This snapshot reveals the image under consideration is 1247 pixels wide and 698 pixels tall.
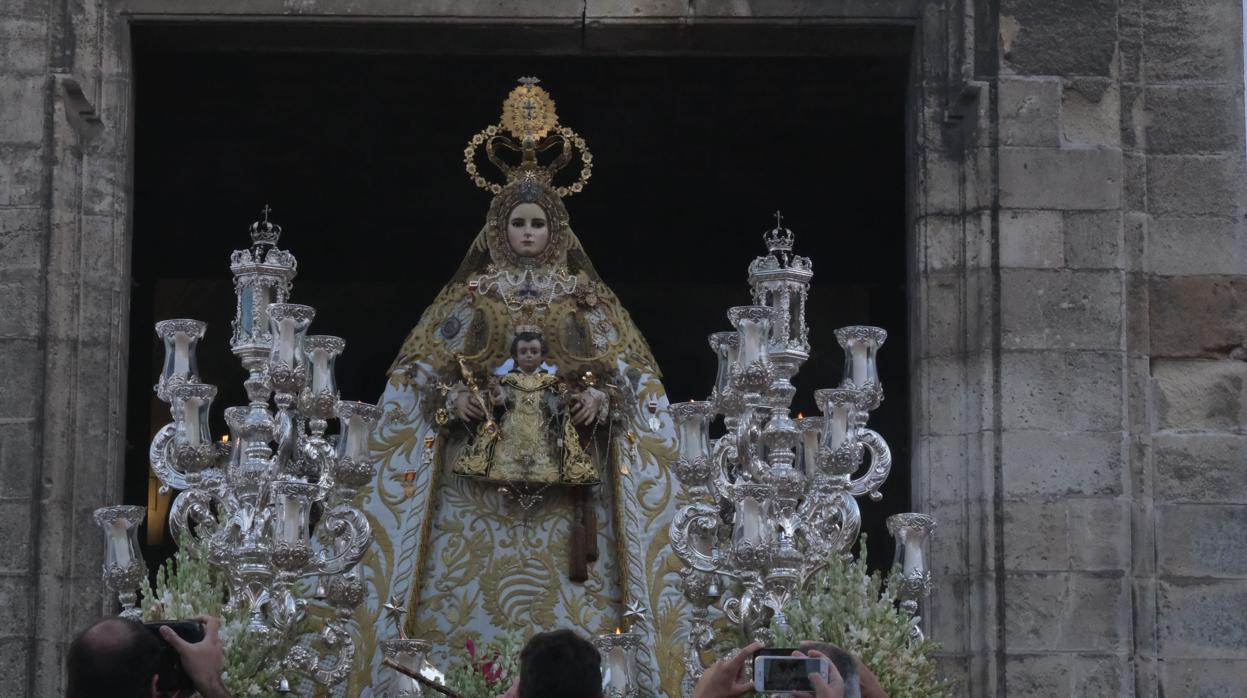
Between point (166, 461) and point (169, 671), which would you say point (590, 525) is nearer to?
point (166, 461)

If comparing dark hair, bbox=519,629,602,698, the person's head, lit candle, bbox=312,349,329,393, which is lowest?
dark hair, bbox=519,629,602,698

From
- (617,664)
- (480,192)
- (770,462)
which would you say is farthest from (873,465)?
(480,192)

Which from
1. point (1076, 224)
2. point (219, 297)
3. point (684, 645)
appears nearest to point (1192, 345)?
point (1076, 224)

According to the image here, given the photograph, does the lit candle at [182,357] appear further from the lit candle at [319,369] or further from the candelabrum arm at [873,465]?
the candelabrum arm at [873,465]

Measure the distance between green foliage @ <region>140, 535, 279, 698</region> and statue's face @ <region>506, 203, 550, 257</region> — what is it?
2.32m

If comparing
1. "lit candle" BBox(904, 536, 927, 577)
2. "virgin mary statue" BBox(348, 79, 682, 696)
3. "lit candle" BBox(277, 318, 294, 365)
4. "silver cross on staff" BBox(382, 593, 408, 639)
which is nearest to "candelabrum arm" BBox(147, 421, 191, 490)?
"lit candle" BBox(277, 318, 294, 365)

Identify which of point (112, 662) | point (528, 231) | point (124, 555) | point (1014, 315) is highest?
point (528, 231)

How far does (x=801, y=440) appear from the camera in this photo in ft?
29.1

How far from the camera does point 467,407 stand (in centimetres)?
1052

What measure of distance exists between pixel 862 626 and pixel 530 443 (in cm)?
220

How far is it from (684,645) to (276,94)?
4.63 meters

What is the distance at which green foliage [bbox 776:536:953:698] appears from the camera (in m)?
8.53

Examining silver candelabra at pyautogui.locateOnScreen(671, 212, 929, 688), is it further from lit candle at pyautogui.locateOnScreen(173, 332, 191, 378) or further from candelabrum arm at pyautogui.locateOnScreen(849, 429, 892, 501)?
lit candle at pyautogui.locateOnScreen(173, 332, 191, 378)

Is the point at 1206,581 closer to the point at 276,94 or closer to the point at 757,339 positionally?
the point at 757,339
